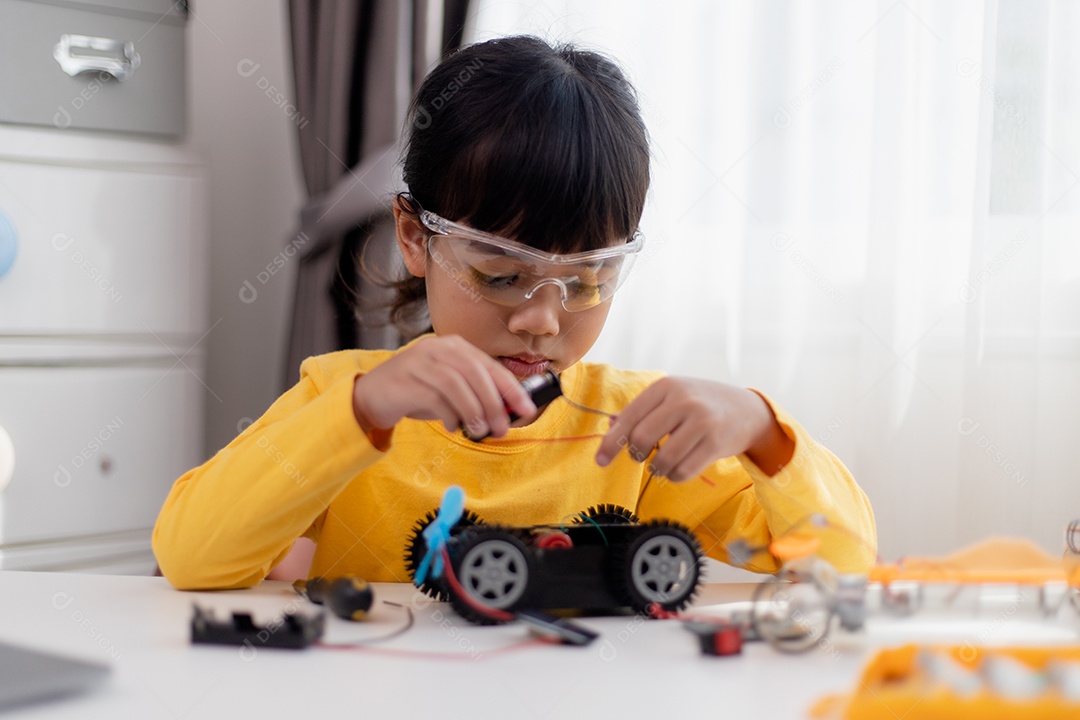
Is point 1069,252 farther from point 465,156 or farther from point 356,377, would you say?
point 356,377

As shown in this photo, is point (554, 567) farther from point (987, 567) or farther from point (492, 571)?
point (987, 567)

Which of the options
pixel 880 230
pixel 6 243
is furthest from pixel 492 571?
pixel 6 243

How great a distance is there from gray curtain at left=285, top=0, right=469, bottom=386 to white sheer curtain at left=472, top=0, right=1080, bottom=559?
242mm

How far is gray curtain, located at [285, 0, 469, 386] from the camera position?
76.2 inches

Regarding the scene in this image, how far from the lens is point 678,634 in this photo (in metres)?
0.62

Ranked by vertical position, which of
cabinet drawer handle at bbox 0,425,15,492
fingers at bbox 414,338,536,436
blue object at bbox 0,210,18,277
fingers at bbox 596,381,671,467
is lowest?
cabinet drawer handle at bbox 0,425,15,492

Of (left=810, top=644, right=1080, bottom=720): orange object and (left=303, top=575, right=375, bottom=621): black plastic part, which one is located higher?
(left=810, top=644, right=1080, bottom=720): orange object

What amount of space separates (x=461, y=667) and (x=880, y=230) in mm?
1190

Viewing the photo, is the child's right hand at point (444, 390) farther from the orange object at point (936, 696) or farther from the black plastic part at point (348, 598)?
the orange object at point (936, 696)

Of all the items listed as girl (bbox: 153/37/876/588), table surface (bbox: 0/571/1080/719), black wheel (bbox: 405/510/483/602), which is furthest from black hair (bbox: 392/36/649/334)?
table surface (bbox: 0/571/1080/719)

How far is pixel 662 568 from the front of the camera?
68 cm

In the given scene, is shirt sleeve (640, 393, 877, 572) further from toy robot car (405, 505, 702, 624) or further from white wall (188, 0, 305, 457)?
white wall (188, 0, 305, 457)

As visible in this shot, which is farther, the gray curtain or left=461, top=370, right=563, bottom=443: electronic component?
the gray curtain

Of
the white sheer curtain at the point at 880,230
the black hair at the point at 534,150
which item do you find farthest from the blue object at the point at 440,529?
Answer: the white sheer curtain at the point at 880,230
